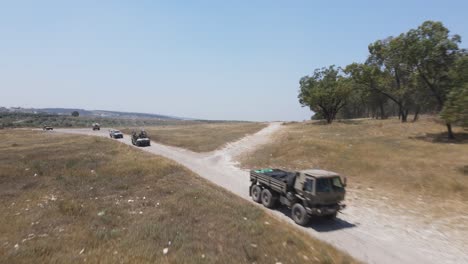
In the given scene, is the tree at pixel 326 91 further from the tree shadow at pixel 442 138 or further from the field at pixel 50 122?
the field at pixel 50 122

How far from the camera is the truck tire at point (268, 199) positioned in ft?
51.9

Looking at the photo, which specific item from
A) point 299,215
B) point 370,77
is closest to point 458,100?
point 299,215

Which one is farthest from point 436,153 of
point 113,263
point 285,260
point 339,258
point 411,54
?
point 113,263

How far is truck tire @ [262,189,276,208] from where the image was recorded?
51.9ft

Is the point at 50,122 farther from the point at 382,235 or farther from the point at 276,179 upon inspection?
the point at 382,235

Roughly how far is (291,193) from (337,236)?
2.88 m

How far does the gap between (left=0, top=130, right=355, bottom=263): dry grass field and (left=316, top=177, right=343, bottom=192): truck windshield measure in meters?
2.29

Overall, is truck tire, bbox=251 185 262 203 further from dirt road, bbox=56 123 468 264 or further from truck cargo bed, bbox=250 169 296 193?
dirt road, bbox=56 123 468 264

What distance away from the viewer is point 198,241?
33.1ft

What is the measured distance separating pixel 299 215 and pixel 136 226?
7179 mm

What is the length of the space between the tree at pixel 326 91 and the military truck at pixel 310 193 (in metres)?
49.1

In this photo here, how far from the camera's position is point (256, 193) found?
56.6 ft

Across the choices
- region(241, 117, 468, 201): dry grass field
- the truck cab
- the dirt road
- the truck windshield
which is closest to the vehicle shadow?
the dirt road

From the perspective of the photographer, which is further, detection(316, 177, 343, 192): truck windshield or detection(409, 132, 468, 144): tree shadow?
detection(409, 132, 468, 144): tree shadow
